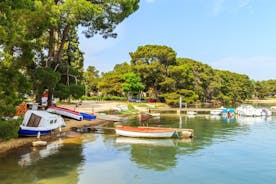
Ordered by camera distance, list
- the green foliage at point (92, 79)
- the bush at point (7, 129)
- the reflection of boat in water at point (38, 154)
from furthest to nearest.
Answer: the green foliage at point (92, 79) < the reflection of boat in water at point (38, 154) < the bush at point (7, 129)

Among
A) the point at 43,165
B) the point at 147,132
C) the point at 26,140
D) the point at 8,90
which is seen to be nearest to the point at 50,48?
the point at 26,140

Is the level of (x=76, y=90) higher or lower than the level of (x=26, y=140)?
higher

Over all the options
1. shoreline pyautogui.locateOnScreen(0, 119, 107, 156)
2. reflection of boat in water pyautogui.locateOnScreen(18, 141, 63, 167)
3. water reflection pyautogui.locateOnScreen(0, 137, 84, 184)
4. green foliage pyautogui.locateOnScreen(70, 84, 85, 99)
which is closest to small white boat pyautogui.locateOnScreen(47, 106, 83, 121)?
shoreline pyautogui.locateOnScreen(0, 119, 107, 156)

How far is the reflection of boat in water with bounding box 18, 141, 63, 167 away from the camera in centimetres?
1777

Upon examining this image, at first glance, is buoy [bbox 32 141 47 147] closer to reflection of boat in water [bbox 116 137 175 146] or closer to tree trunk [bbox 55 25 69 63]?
reflection of boat in water [bbox 116 137 175 146]

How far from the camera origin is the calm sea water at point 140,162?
1539cm

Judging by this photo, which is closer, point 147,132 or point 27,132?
point 27,132

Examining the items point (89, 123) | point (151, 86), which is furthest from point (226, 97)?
point (89, 123)

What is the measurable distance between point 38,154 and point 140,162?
7.49m

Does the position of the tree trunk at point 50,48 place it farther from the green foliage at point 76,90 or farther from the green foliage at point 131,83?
the green foliage at point 131,83

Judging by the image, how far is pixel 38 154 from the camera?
781 inches

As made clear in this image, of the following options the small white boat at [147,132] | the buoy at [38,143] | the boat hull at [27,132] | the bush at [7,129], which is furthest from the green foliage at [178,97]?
the bush at [7,129]

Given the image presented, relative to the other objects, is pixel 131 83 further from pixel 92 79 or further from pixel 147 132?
pixel 147 132

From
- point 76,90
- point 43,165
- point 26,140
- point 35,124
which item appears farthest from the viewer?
point 76,90
